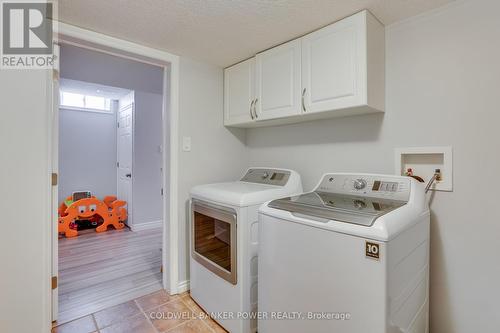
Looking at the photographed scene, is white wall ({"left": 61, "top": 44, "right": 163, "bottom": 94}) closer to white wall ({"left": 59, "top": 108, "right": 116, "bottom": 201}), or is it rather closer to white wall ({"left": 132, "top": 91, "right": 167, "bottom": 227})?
white wall ({"left": 132, "top": 91, "right": 167, "bottom": 227})

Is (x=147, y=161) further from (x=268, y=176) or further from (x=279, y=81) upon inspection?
(x=279, y=81)

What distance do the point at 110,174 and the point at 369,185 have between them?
451 centimetres

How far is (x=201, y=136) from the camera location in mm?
2240

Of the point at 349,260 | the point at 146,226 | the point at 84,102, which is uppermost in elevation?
the point at 84,102

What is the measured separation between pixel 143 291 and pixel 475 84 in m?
2.74

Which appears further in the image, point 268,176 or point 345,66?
point 268,176

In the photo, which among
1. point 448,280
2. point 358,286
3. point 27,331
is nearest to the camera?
point 358,286

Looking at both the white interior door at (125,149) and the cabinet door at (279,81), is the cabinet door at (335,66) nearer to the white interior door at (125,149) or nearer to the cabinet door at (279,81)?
the cabinet door at (279,81)

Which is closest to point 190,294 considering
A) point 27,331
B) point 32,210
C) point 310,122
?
point 27,331

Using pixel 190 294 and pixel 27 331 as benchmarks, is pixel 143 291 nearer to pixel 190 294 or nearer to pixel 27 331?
pixel 190 294

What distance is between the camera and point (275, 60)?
1.89 metres

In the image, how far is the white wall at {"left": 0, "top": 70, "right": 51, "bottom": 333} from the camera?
109 centimetres

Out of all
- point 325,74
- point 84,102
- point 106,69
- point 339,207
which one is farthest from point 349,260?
point 84,102

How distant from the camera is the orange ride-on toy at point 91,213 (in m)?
3.62
